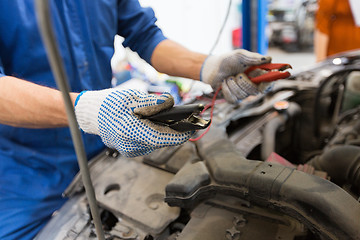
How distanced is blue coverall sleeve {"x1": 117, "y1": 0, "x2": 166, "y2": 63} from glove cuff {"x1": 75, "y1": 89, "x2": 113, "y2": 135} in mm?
534

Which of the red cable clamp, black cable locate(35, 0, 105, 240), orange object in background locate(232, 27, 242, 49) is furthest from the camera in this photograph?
orange object in background locate(232, 27, 242, 49)

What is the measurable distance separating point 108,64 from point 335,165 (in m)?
0.84

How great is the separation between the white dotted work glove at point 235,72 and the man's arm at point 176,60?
0.25ft

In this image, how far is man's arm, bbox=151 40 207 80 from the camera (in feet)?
3.22

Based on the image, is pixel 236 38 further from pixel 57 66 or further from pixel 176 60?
pixel 57 66

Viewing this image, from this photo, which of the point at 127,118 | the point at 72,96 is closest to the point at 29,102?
the point at 72,96

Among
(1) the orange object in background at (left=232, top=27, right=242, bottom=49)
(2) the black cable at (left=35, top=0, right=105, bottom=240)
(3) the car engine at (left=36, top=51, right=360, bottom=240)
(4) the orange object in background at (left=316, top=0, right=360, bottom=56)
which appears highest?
(2) the black cable at (left=35, top=0, right=105, bottom=240)

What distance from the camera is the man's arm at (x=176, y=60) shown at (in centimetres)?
98

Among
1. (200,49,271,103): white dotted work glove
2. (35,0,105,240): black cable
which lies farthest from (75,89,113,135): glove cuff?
(200,49,271,103): white dotted work glove

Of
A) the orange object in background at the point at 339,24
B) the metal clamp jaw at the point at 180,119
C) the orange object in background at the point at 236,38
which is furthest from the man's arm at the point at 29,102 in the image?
the orange object in background at the point at 236,38

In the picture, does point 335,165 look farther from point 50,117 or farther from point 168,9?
point 168,9

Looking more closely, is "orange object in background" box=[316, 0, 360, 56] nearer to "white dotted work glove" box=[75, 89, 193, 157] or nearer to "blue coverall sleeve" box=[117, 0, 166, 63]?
"blue coverall sleeve" box=[117, 0, 166, 63]

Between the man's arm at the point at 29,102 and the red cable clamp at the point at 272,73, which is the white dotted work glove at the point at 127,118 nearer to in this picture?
the man's arm at the point at 29,102

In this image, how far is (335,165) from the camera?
83 centimetres
